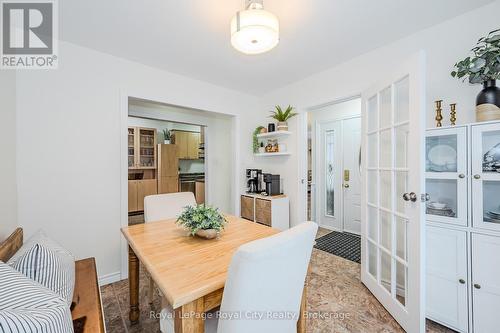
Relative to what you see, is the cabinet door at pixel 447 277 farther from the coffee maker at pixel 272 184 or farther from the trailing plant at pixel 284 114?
the trailing plant at pixel 284 114

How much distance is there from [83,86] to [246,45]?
1784 millimetres

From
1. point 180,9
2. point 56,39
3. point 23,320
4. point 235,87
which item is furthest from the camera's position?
point 235,87

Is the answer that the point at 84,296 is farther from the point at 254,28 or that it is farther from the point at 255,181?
the point at 255,181

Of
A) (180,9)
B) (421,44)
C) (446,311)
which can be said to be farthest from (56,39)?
(446,311)

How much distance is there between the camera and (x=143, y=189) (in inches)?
211

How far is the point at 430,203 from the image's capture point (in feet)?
5.46

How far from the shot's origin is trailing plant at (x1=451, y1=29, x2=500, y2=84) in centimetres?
136

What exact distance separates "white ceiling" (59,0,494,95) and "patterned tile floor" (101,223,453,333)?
242 centimetres

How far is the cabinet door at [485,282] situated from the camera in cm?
130

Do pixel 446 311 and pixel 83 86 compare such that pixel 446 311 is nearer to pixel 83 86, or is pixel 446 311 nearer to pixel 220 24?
pixel 220 24

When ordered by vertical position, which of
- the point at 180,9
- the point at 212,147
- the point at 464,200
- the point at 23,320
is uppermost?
the point at 180,9

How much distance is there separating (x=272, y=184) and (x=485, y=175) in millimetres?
2209

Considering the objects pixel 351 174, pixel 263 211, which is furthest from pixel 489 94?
pixel 263 211

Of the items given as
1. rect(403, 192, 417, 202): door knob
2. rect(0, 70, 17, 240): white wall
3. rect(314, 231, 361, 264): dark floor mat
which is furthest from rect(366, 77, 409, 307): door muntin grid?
rect(0, 70, 17, 240): white wall
